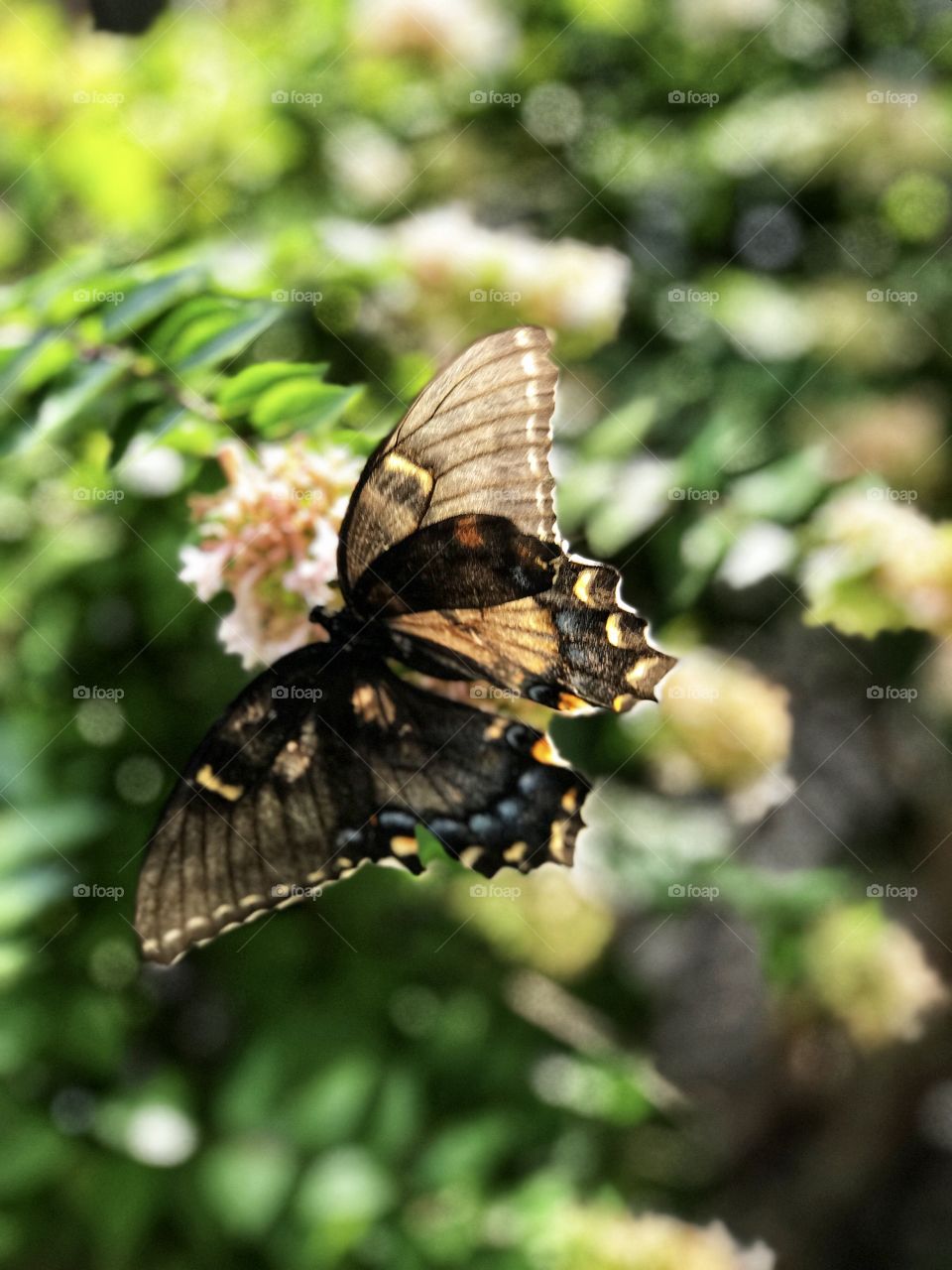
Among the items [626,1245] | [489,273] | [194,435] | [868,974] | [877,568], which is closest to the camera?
[194,435]

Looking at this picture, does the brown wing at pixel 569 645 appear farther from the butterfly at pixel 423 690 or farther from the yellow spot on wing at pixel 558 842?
the yellow spot on wing at pixel 558 842

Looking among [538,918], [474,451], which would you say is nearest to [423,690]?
[474,451]

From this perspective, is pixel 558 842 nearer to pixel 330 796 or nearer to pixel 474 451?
pixel 330 796

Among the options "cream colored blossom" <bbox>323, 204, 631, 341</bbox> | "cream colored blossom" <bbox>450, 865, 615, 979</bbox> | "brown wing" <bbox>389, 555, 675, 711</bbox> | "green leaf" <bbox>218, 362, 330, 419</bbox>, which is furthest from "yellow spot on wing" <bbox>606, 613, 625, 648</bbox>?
"cream colored blossom" <bbox>450, 865, 615, 979</bbox>

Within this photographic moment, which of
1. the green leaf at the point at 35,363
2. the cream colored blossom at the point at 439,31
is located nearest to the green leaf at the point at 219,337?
the green leaf at the point at 35,363

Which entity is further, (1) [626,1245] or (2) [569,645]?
(1) [626,1245]

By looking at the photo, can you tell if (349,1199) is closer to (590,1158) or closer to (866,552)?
(590,1158)

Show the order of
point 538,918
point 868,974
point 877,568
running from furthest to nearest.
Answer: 1. point 868,974
2. point 538,918
3. point 877,568

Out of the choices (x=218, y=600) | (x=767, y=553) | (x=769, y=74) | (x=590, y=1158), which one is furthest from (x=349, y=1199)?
(x=769, y=74)
